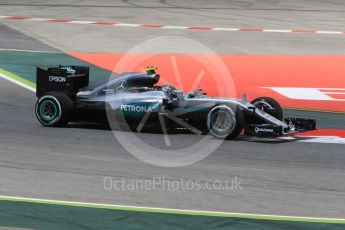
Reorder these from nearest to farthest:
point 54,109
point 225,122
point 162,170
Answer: point 162,170 → point 225,122 → point 54,109

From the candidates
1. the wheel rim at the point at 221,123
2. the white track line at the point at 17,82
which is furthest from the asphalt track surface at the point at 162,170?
the white track line at the point at 17,82

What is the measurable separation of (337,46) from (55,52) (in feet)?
28.6

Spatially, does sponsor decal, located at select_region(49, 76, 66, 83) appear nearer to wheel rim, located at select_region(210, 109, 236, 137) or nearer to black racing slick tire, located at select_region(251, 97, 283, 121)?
wheel rim, located at select_region(210, 109, 236, 137)

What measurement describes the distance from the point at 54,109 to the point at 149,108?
5.83ft

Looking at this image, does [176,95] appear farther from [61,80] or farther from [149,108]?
[61,80]

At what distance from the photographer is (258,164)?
11.7 metres

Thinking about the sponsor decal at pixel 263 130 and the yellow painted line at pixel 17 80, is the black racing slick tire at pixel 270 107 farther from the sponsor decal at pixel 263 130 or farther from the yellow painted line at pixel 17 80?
the yellow painted line at pixel 17 80

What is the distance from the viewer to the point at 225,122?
13.0 metres

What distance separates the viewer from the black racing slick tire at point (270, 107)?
45.9ft

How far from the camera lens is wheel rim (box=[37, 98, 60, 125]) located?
46.2 ft

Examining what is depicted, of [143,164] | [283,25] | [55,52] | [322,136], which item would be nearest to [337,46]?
[283,25]

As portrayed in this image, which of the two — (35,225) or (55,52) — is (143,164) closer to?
(35,225)
